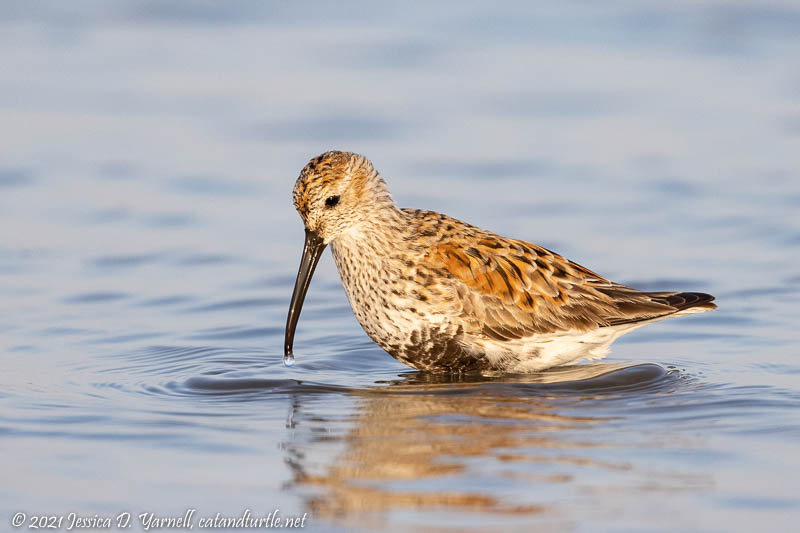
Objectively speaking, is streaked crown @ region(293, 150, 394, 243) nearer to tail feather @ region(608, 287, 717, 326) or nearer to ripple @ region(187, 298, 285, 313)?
tail feather @ region(608, 287, 717, 326)

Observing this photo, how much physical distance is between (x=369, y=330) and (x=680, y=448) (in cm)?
297

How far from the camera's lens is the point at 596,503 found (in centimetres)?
718

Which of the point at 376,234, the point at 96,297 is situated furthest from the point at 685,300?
the point at 96,297

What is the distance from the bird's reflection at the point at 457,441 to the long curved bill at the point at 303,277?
78cm

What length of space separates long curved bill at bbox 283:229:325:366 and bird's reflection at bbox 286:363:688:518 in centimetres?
78

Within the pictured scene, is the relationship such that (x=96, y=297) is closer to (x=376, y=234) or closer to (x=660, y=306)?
(x=376, y=234)

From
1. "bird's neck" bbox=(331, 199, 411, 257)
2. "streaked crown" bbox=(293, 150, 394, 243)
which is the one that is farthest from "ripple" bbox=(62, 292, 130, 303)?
"streaked crown" bbox=(293, 150, 394, 243)

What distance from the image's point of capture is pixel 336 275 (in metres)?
13.7

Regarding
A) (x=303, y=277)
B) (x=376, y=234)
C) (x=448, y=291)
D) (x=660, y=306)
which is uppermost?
(x=376, y=234)

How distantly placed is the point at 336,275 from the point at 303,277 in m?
3.26

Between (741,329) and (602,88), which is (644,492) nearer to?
(741,329)

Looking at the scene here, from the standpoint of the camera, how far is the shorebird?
10.2 meters

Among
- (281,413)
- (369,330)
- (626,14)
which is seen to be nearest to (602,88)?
(626,14)

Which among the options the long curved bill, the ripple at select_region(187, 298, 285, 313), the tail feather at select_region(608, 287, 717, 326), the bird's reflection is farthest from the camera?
the ripple at select_region(187, 298, 285, 313)
